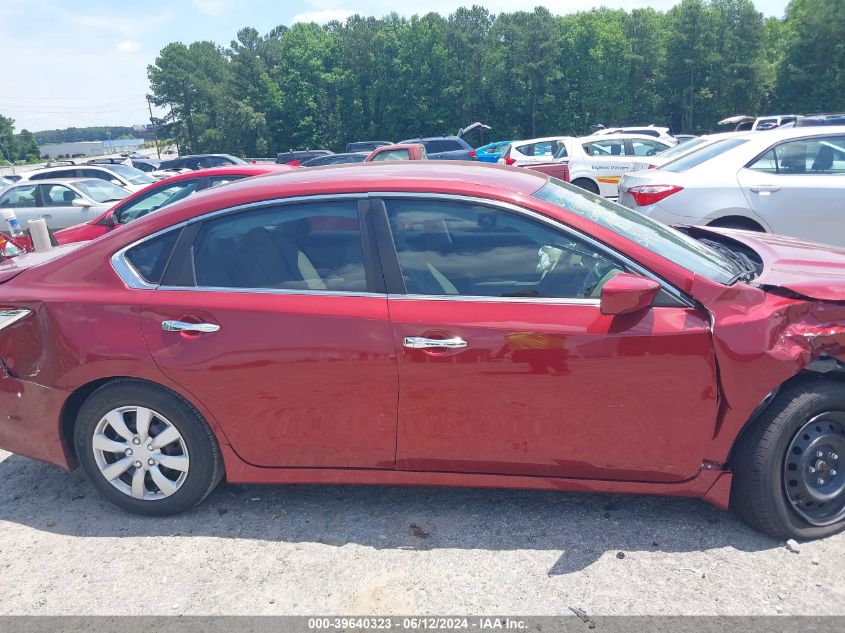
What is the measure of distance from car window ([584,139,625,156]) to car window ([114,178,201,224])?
1021 centimetres

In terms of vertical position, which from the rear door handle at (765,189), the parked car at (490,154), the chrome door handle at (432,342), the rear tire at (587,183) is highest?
the rear door handle at (765,189)

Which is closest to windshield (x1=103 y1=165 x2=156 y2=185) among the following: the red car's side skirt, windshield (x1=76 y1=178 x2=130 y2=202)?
windshield (x1=76 y1=178 x2=130 y2=202)

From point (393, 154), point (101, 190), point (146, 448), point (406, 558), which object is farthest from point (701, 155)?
point (101, 190)

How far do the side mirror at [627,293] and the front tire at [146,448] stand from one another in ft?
6.44

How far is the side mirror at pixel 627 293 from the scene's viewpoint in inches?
104

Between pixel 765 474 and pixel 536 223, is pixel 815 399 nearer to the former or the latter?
pixel 765 474

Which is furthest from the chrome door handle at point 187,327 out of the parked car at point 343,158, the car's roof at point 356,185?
the parked car at point 343,158

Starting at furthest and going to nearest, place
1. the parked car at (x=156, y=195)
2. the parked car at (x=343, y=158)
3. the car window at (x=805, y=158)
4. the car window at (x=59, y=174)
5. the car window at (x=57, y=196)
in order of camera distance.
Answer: the parked car at (x=343, y=158) → the car window at (x=59, y=174) → the car window at (x=57, y=196) → the parked car at (x=156, y=195) → the car window at (x=805, y=158)

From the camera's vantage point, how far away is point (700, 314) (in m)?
2.75

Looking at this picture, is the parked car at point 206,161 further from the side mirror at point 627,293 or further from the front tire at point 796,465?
the front tire at point 796,465

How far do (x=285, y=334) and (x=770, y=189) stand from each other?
18.2ft

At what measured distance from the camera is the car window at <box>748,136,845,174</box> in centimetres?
648

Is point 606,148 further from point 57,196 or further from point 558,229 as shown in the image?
point 558,229

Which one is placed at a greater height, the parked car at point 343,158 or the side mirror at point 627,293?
the side mirror at point 627,293
